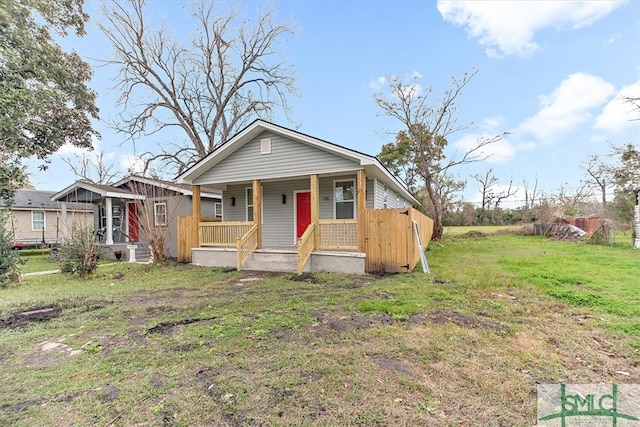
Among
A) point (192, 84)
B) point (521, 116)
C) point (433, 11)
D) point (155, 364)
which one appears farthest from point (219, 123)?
point (155, 364)

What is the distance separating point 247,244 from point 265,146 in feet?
10.8

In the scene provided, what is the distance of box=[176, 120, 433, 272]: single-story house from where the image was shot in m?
8.28

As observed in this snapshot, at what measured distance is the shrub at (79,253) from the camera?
8.39 metres

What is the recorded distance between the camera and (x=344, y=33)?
1515 cm

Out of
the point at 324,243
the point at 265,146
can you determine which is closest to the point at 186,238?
the point at 265,146

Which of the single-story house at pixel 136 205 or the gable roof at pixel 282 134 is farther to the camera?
the single-story house at pixel 136 205

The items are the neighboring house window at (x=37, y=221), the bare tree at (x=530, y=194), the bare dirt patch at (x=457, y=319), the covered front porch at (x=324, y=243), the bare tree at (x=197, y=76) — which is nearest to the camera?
the bare dirt patch at (x=457, y=319)

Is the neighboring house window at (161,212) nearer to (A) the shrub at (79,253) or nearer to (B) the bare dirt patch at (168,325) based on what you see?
(A) the shrub at (79,253)

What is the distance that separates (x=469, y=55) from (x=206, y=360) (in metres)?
19.0

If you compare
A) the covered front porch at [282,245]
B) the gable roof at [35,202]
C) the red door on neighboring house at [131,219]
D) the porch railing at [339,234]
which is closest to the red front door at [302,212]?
the covered front porch at [282,245]

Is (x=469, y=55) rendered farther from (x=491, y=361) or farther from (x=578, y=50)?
(x=491, y=361)

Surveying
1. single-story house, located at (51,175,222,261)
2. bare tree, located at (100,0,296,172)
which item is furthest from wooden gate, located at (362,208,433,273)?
bare tree, located at (100,0,296,172)

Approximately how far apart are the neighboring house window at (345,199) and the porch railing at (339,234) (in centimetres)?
154

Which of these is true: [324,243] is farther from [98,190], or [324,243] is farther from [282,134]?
[98,190]
